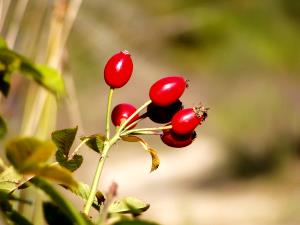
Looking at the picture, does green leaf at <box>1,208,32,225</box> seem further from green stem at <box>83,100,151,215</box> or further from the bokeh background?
the bokeh background

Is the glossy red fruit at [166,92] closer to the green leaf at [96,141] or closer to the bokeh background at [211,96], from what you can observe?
the green leaf at [96,141]

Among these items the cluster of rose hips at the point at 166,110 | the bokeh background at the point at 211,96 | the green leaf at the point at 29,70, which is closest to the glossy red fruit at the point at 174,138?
the cluster of rose hips at the point at 166,110

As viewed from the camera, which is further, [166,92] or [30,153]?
[166,92]

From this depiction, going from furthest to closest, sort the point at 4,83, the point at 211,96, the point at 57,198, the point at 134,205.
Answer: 1. the point at 211,96
2. the point at 4,83
3. the point at 134,205
4. the point at 57,198

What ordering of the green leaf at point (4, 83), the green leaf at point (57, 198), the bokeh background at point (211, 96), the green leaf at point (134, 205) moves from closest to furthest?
the green leaf at point (57, 198) → the green leaf at point (134, 205) → the green leaf at point (4, 83) → the bokeh background at point (211, 96)

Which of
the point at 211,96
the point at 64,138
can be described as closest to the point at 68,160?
the point at 64,138

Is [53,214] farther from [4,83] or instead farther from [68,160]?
[4,83]
